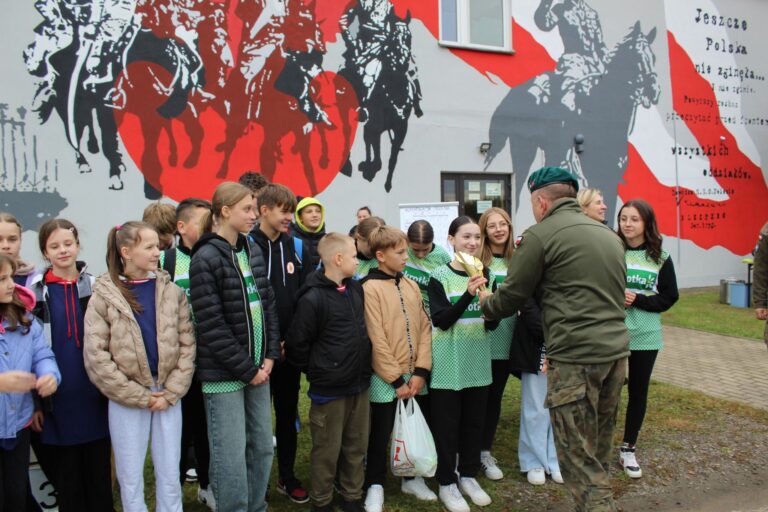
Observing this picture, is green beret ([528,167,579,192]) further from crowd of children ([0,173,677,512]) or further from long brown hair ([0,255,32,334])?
long brown hair ([0,255,32,334])

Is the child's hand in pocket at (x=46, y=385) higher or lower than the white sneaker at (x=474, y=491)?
higher

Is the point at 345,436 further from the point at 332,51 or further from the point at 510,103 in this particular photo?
the point at 510,103

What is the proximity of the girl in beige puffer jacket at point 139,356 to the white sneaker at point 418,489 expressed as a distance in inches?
58.4

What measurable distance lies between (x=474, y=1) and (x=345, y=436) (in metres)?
9.81

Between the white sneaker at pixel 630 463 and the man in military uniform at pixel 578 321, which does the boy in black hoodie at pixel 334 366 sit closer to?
the man in military uniform at pixel 578 321

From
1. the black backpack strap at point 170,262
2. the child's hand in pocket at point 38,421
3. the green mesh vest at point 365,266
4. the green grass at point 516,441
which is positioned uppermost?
the black backpack strap at point 170,262

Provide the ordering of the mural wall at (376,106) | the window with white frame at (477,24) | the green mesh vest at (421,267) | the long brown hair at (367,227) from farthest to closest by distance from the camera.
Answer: the window with white frame at (477,24), the mural wall at (376,106), the green mesh vest at (421,267), the long brown hair at (367,227)

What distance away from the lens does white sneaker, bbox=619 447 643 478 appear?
4215mm

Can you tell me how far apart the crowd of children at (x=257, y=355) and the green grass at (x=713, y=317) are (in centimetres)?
631

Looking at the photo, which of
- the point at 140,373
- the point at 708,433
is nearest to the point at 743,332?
the point at 708,433

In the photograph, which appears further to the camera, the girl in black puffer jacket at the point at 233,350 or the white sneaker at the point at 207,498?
the white sneaker at the point at 207,498

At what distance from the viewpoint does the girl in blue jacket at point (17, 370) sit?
2777 millimetres

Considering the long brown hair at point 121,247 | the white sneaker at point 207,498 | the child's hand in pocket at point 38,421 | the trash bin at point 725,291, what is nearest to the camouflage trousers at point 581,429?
the white sneaker at point 207,498

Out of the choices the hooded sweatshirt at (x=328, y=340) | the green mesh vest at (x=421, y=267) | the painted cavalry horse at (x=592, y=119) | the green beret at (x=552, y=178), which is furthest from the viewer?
the painted cavalry horse at (x=592, y=119)
